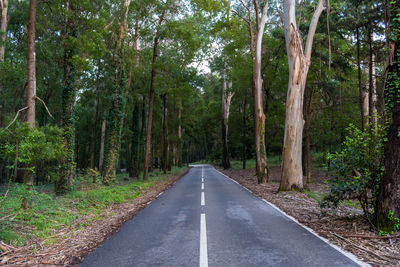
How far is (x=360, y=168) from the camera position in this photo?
6.04 m

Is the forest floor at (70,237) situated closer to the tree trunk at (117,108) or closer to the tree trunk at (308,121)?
the tree trunk at (117,108)

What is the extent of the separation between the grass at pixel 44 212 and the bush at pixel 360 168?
21.6 feet

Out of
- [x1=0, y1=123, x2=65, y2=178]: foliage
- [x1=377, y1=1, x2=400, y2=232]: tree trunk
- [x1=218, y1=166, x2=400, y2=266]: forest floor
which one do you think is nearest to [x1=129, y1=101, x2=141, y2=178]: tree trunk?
→ [x1=0, y1=123, x2=65, y2=178]: foliage

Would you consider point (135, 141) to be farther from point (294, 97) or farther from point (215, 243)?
point (215, 243)

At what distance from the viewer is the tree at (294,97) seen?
11703 millimetres

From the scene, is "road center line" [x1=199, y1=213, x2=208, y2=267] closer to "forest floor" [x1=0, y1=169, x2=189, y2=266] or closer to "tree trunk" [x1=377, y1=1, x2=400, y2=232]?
"forest floor" [x1=0, y1=169, x2=189, y2=266]

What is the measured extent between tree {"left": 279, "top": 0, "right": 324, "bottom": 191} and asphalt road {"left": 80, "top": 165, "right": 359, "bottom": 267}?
448 centimetres

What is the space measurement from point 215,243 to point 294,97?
869 cm

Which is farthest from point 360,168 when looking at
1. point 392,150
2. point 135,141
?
point 135,141

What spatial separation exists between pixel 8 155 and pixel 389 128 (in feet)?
27.8

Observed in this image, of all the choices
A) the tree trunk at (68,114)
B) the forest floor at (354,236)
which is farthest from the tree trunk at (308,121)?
the tree trunk at (68,114)

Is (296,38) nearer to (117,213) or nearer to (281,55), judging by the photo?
(281,55)

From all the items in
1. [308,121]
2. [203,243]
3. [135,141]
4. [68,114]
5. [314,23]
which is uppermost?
[314,23]

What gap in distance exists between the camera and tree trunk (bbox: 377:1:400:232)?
5.17 meters
